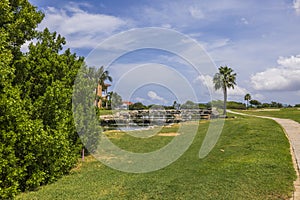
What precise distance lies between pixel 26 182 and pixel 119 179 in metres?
3.06

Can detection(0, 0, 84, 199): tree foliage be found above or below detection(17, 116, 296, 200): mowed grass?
above

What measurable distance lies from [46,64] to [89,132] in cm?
572

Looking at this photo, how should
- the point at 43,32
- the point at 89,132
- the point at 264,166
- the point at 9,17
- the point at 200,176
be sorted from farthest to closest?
the point at 89,132, the point at 43,32, the point at 264,166, the point at 200,176, the point at 9,17

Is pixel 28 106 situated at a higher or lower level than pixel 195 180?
higher

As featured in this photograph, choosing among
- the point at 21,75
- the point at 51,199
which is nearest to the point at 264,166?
the point at 51,199

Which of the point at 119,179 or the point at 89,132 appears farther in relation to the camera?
the point at 89,132

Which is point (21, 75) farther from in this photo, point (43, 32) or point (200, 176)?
point (200, 176)

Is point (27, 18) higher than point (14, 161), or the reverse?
point (27, 18)

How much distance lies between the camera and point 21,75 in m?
10.5

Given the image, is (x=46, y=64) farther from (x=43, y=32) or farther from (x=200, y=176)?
(x=200, y=176)

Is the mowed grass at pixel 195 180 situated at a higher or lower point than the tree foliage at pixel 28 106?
lower

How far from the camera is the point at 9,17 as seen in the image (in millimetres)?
9289

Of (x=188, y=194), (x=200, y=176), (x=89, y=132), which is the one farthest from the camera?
(x=89, y=132)

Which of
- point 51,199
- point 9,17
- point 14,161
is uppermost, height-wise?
point 9,17
